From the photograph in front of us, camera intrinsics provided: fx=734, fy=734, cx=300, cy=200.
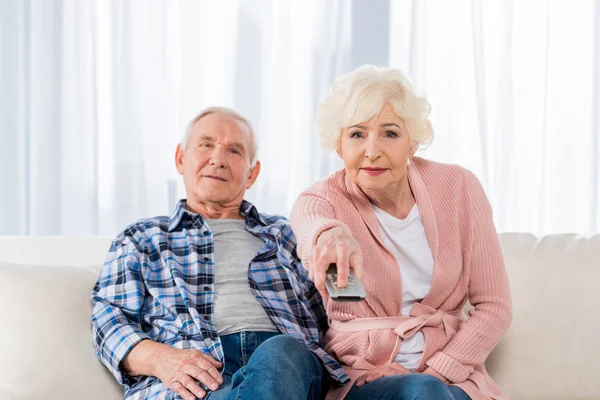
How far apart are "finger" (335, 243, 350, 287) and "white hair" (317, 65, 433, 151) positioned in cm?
48

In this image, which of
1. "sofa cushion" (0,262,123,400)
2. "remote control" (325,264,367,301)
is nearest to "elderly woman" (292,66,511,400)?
"remote control" (325,264,367,301)

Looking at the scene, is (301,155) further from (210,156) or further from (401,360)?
(401,360)

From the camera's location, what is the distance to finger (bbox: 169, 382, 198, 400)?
160 cm

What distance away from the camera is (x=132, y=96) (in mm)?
2648

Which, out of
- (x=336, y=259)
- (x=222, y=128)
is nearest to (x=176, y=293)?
(x=222, y=128)

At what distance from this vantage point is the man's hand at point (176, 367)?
1612mm

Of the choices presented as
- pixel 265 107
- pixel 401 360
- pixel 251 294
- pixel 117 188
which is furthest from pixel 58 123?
pixel 401 360

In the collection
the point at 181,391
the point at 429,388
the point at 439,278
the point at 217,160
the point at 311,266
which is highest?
the point at 217,160

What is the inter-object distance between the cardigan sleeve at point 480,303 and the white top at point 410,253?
0.09 meters

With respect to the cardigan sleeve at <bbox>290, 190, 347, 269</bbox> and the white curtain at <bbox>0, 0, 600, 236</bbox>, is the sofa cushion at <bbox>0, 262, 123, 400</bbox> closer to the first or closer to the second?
the cardigan sleeve at <bbox>290, 190, 347, 269</bbox>

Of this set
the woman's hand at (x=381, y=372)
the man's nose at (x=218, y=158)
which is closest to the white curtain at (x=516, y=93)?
the man's nose at (x=218, y=158)

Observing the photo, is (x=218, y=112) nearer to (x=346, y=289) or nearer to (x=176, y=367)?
(x=176, y=367)

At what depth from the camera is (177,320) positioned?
178 centimetres

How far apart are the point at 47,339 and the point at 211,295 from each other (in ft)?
1.32
